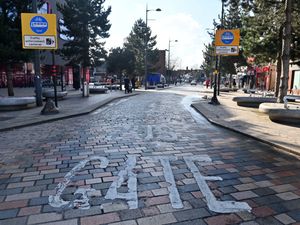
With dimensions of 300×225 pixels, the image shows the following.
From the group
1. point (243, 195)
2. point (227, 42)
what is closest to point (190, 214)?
point (243, 195)

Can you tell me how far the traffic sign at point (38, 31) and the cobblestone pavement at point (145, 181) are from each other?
614 centimetres

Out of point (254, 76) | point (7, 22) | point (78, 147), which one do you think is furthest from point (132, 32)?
point (78, 147)

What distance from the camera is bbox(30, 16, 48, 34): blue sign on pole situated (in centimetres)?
1256

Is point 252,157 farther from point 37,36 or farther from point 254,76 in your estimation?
point 254,76

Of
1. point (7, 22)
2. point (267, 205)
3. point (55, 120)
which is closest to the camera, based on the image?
point (267, 205)

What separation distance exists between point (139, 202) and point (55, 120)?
790 centimetres

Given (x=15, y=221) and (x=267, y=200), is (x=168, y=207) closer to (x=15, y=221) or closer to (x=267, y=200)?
(x=267, y=200)

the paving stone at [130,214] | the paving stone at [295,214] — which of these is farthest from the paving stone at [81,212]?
the paving stone at [295,214]

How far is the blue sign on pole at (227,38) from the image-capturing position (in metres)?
16.4

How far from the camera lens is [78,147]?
6.59 metres

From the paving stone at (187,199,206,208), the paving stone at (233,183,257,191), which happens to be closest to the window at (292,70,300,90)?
the paving stone at (233,183,257,191)

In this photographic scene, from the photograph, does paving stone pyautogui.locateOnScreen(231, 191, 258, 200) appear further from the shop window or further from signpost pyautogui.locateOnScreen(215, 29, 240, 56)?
the shop window

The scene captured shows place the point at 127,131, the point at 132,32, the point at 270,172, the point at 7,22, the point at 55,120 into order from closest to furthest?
the point at 270,172 < the point at 127,131 < the point at 55,120 < the point at 7,22 < the point at 132,32

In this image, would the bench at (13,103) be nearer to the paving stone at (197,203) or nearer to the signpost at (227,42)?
the signpost at (227,42)
